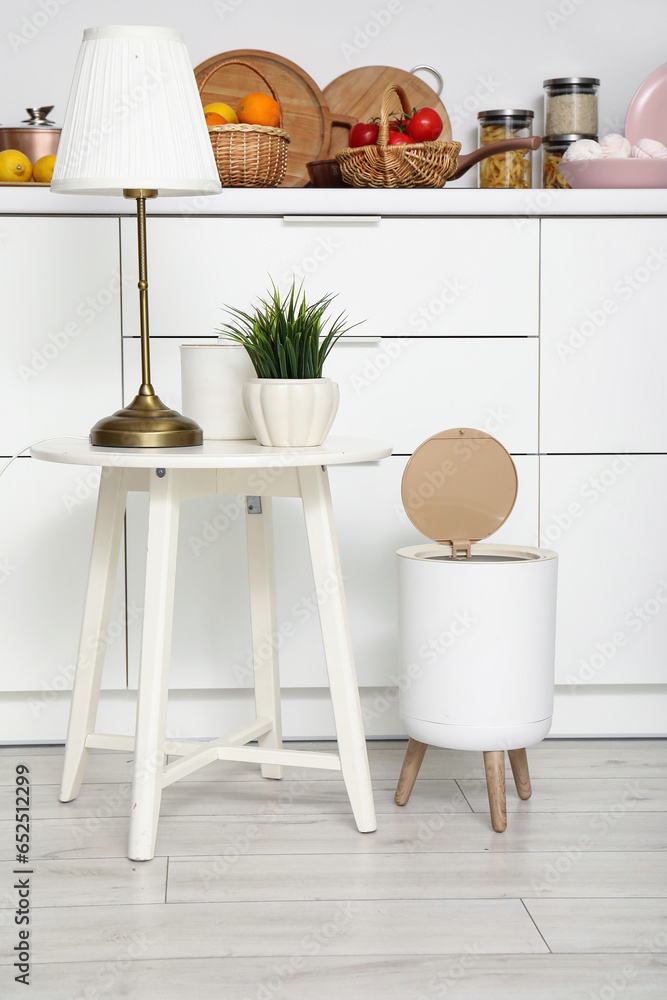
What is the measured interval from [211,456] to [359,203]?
759 mm

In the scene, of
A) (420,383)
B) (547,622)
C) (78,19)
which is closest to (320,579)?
(547,622)

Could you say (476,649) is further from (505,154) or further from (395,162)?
(505,154)

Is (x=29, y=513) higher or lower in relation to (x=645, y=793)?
higher

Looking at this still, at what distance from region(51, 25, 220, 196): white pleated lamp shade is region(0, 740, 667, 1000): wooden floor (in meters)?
0.97

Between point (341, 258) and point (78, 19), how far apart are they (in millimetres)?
901

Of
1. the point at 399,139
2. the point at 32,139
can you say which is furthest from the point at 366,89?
the point at 32,139

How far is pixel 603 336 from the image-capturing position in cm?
199

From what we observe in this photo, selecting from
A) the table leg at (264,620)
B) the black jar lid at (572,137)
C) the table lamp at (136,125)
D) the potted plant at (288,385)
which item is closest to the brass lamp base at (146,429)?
the table lamp at (136,125)

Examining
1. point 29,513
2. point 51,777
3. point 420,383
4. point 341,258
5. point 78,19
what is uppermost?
point 78,19

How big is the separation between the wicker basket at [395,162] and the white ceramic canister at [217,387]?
0.53 meters

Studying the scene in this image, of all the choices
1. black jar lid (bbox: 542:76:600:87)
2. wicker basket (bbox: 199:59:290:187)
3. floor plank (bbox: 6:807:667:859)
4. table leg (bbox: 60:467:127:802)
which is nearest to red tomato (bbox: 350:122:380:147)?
wicker basket (bbox: 199:59:290:187)

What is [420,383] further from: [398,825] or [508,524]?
[398,825]

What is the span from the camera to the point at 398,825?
A: 163 centimetres

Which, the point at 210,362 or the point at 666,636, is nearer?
the point at 210,362
